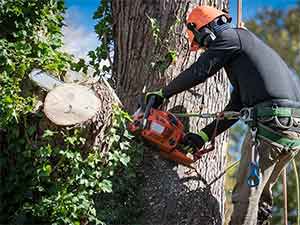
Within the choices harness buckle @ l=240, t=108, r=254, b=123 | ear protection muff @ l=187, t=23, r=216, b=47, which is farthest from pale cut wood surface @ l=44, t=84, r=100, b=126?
harness buckle @ l=240, t=108, r=254, b=123

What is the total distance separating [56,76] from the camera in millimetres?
4914

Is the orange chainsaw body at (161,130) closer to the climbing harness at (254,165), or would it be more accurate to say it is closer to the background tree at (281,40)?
the climbing harness at (254,165)

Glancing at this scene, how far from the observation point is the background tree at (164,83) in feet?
16.9

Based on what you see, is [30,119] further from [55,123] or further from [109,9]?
[109,9]

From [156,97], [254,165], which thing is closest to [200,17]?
[156,97]

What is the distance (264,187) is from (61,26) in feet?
7.59

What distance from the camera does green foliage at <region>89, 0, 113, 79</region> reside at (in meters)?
5.91

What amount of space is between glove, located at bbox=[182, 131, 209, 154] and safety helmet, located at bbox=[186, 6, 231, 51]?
707 mm

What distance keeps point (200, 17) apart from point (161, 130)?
3.07 feet

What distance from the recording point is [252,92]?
15.8 ft

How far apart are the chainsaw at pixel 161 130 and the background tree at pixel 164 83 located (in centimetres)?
16

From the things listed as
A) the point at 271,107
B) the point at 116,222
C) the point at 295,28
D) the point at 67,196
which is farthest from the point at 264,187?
the point at 295,28

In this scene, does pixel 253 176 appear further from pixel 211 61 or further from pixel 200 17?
pixel 200 17

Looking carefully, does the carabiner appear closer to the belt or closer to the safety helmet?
the belt
